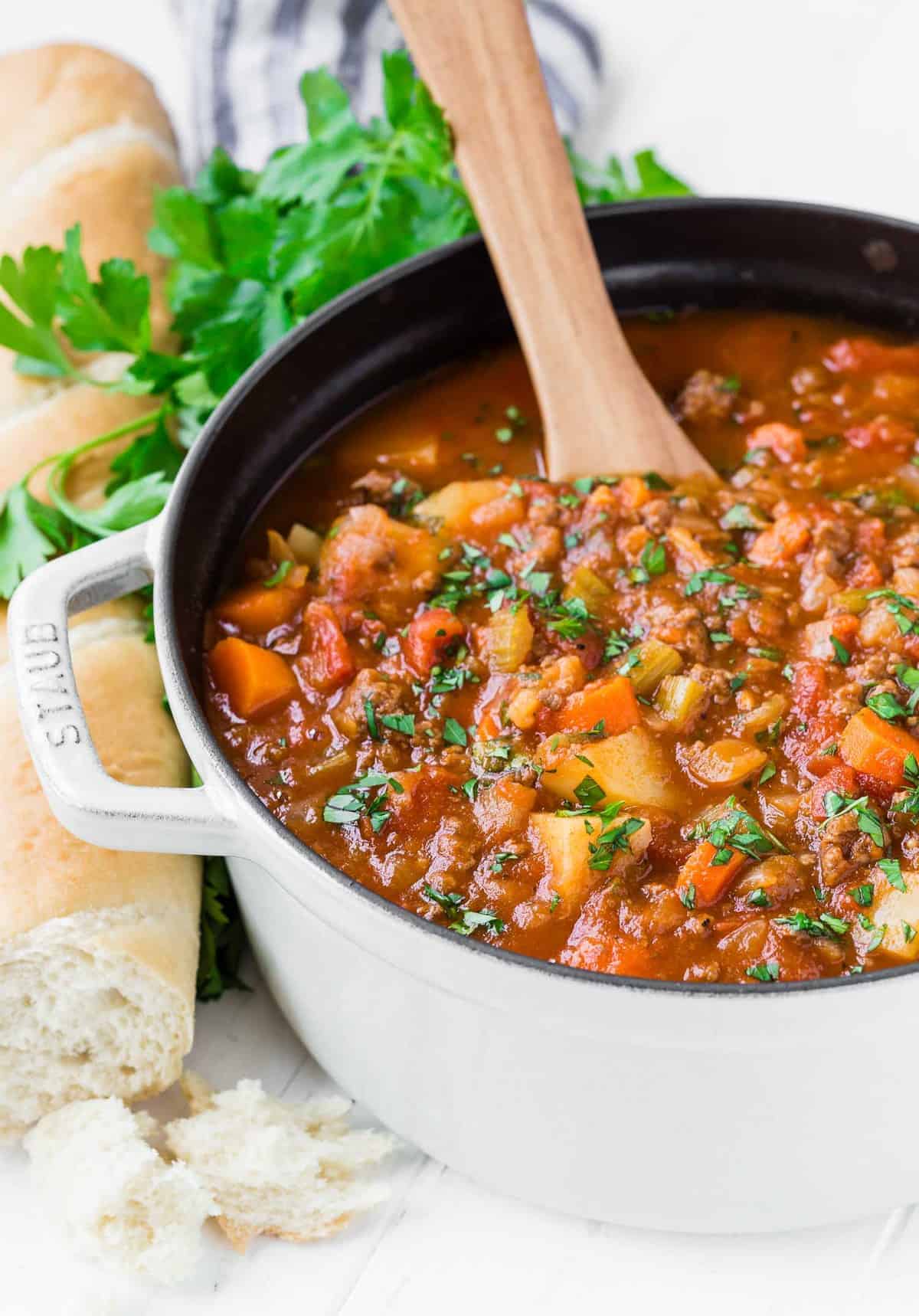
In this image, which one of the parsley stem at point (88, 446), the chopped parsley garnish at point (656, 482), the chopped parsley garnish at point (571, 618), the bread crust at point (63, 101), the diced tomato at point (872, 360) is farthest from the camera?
the bread crust at point (63, 101)

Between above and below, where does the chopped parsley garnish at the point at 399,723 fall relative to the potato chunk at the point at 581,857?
above

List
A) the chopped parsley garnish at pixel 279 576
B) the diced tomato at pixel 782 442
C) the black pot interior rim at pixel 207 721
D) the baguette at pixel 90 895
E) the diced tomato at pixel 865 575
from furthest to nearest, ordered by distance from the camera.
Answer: the diced tomato at pixel 782 442 < the chopped parsley garnish at pixel 279 576 < the diced tomato at pixel 865 575 < the baguette at pixel 90 895 < the black pot interior rim at pixel 207 721

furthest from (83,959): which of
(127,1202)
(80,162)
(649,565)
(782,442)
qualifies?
(80,162)

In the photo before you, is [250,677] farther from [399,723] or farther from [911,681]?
[911,681]

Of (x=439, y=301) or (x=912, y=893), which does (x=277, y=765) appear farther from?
(x=439, y=301)

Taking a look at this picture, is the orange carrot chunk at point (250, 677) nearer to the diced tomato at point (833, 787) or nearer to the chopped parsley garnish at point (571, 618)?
the chopped parsley garnish at point (571, 618)

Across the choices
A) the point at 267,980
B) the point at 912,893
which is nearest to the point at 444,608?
the point at 267,980

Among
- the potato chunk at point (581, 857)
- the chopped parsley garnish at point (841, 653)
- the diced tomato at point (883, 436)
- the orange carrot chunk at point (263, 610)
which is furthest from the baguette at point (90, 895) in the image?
the diced tomato at point (883, 436)
